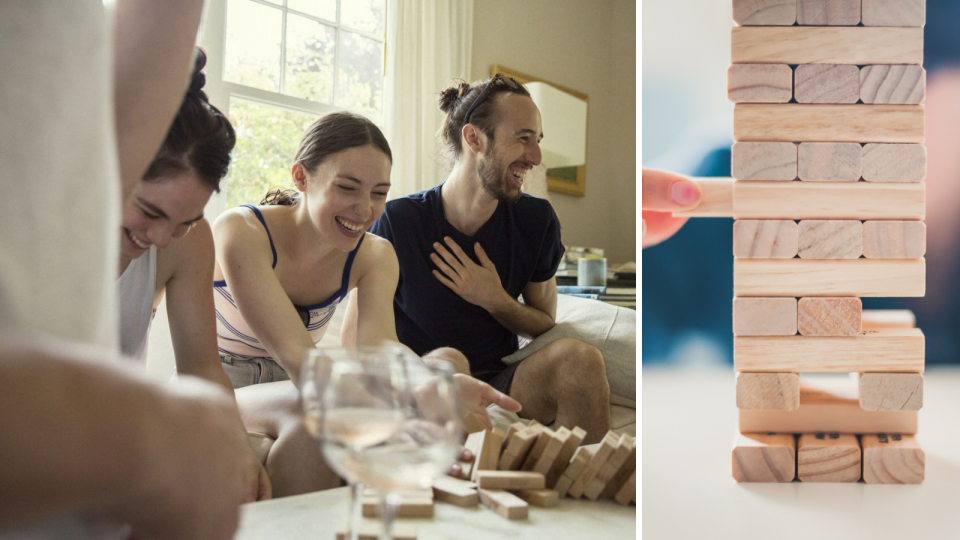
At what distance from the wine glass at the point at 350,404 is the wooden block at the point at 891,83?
42.5 inches

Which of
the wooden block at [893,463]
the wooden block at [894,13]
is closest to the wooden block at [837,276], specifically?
the wooden block at [893,463]

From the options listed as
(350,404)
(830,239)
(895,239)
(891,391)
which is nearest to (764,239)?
(830,239)

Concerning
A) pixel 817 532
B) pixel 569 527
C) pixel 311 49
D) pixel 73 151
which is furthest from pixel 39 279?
pixel 311 49

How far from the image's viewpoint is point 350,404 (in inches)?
18.1

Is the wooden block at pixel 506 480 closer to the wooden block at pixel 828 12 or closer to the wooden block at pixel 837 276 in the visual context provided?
the wooden block at pixel 837 276

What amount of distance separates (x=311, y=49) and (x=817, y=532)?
2.33m

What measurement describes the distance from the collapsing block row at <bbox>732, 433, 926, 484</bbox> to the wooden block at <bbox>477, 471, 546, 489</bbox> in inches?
20.2

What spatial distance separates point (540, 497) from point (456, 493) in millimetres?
101

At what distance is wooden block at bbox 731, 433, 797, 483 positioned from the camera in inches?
46.6

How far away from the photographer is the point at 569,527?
2.46 feet

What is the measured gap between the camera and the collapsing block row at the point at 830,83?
3.96ft

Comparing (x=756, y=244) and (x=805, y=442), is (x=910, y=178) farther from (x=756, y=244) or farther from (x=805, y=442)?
(x=805, y=442)

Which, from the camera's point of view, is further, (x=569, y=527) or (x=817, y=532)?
(x=817, y=532)

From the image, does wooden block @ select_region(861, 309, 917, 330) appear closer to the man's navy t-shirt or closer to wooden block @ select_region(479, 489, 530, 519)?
the man's navy t-shirt
